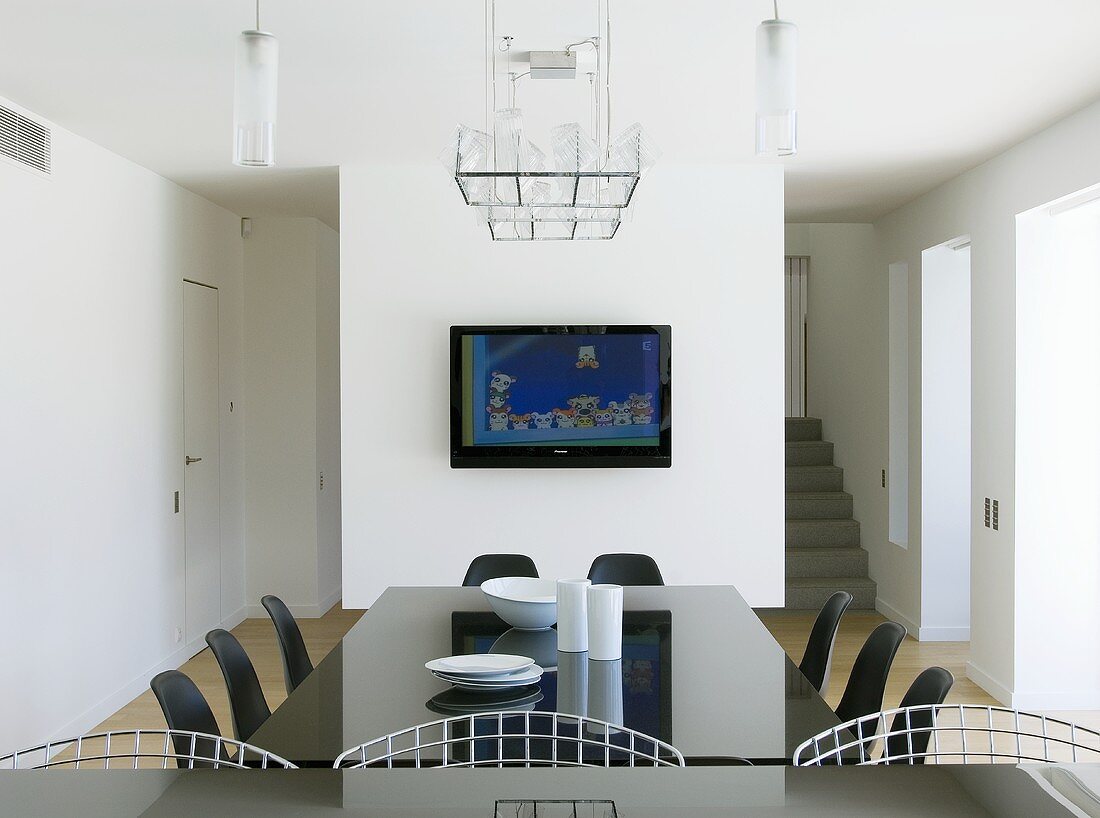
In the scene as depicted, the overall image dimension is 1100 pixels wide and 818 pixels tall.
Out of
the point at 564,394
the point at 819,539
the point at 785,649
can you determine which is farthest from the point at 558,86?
the point at 819,539

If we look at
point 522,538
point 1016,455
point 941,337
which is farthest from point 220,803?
point 941,337

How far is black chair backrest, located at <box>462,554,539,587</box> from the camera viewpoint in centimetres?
435

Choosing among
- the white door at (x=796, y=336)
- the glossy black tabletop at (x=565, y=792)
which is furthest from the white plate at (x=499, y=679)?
the white door at (x=796, y=336)

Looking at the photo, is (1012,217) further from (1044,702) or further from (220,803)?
(220,803)

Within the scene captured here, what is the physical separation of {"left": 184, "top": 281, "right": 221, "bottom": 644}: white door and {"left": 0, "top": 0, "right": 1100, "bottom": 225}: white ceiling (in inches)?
43.3

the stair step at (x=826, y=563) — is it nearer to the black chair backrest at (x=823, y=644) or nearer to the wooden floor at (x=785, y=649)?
the wooden floor at (x=785, y=649)

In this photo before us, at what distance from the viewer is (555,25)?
10.7ft

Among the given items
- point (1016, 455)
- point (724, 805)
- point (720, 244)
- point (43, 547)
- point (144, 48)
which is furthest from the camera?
point (720, 244)

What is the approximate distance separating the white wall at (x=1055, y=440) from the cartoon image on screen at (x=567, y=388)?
180cm

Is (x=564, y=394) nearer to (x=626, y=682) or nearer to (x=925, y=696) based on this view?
(x=626, y=682)

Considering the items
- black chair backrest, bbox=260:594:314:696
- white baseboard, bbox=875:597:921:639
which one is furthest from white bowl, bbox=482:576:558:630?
white baseboard, bbox=875:597:921:639

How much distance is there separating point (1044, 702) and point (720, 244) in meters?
2.76

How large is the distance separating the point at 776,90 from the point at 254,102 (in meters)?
0.99

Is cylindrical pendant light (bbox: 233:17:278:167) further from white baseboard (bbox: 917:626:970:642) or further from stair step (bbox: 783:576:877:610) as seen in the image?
stair step (bbox: 783:576:877:610)
